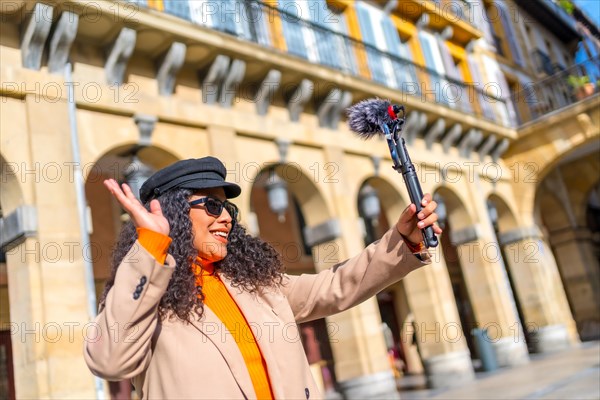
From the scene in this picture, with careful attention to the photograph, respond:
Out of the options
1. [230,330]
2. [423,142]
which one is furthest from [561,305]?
[230,330]

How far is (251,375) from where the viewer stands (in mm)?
1938

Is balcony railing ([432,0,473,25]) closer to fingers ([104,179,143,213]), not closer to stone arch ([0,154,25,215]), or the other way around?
stone arch ([0,154,25,215])

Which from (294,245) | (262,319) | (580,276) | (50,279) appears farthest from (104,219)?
(580,276)

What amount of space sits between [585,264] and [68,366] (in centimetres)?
1535

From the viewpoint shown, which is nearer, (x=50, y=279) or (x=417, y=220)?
(x=417, y=220)

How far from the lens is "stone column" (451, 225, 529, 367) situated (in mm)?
13383

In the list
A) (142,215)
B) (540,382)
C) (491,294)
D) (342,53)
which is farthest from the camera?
(491,294)

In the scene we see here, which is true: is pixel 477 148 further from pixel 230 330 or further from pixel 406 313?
pixel 230 330

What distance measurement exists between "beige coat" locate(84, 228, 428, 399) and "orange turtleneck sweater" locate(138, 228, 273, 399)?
0.08 feet

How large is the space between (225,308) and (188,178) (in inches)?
19.2

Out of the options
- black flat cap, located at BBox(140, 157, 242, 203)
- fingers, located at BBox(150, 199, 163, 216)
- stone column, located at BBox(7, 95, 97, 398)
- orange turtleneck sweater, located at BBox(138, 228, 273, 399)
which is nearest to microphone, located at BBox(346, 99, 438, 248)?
black flat cap, located at BBox(140, 157, 242, 203)

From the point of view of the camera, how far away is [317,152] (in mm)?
10633

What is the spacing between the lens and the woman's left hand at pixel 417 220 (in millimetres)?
1996

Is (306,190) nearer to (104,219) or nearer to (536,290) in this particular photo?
(104,219)
